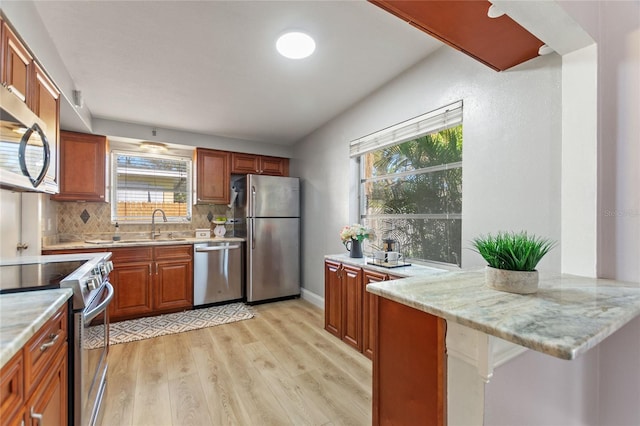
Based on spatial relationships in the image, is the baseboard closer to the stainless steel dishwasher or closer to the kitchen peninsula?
the stainless steel dishwasher

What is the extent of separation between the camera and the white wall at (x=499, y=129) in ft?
4.99

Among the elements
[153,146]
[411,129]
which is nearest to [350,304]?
[411,129]

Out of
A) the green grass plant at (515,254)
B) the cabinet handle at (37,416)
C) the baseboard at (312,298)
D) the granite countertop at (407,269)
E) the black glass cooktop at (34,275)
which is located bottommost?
the baseboard at (312,298)

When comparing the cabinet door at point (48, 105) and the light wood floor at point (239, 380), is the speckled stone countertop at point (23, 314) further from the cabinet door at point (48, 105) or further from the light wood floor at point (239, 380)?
the cabinet door at point (48, 105)

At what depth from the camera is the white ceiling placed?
1692 millimetres

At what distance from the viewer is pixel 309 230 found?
4.06 meters

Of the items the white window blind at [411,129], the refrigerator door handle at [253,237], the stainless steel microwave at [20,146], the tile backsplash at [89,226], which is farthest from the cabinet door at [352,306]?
the tile backsplash at [89,226]

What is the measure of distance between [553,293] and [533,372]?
29 centimetres

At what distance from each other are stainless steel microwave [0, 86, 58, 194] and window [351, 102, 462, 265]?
2.52 metres

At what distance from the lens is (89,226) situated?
354cm

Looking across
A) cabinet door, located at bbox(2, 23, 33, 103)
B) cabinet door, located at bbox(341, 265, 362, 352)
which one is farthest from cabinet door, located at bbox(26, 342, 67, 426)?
cabinet door, located at bbox(341, 265, 362, 352)

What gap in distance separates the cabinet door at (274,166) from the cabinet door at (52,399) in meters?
3.48

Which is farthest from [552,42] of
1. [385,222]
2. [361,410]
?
[361,410]

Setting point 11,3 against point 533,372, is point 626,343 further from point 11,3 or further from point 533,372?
point 11,3
